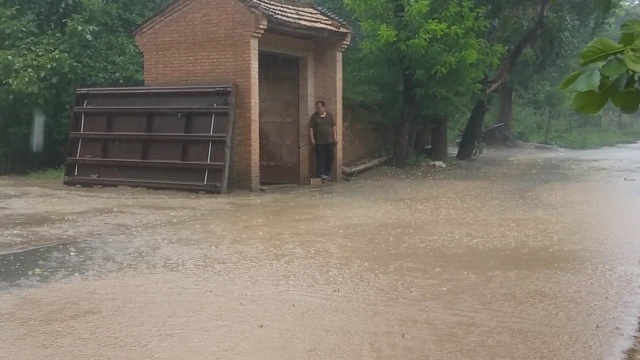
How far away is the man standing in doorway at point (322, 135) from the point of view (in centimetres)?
1670

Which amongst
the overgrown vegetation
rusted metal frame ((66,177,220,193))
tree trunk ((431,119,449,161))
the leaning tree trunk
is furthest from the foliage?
the leaning tree trunk

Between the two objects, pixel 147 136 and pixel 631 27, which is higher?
pixel 147 136

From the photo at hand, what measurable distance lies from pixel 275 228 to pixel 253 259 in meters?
2.09

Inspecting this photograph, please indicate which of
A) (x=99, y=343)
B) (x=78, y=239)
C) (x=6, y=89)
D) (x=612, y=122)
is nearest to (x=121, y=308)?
(x=99, y=343)

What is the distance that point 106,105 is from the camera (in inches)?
639

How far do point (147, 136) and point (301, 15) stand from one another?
426 cm

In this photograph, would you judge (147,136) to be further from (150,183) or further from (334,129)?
(334,129)

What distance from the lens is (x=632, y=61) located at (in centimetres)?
227

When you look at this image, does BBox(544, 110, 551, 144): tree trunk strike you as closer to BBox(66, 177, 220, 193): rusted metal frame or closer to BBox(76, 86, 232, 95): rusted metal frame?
BBox(76, 86, 232, 95): rusted metal frame

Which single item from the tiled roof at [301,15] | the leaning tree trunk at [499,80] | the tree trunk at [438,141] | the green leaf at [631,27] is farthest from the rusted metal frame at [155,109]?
the green leaf at [631,27]

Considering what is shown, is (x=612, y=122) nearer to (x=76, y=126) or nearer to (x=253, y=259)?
(x=76, y=126)

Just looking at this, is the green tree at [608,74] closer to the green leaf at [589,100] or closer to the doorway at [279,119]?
the green leaf at [589,100]

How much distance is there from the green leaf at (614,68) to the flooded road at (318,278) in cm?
318

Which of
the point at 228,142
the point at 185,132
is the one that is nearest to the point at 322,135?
the point at 228,142
